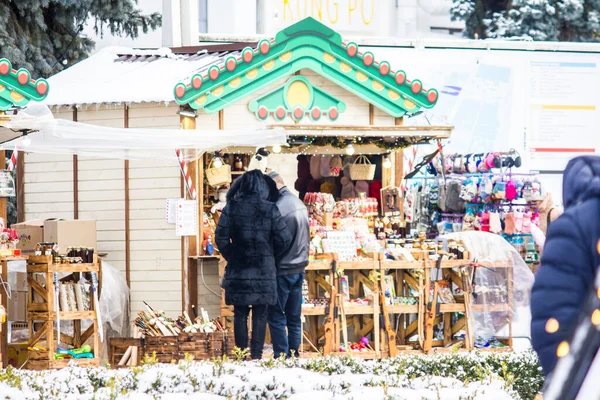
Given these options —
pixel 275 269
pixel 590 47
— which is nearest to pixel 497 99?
pixel 590 47

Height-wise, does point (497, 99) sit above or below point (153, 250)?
above

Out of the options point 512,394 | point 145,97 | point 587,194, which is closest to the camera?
point 587,194

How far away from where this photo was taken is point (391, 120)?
39.4 ft

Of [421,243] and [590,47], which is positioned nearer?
[421,243]

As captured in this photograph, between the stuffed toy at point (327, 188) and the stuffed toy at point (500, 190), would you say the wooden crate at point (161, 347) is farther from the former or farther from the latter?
the stuffed toy at point (500, 190)

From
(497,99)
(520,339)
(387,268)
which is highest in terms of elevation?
(497,99)

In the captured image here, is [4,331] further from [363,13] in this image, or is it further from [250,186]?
[363,13]

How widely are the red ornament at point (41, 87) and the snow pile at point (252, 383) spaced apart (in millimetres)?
3612

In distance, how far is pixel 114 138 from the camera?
9.44m

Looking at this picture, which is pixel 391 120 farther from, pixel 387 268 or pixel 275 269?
pixel 275 269

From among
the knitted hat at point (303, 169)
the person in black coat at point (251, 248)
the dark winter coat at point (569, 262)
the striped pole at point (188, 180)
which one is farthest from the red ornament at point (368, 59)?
the dark winter coat at point (569, 262)

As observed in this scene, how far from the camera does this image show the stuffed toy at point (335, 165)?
13.4m

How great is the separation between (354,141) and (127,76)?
3.13m

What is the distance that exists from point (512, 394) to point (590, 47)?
14976mm
